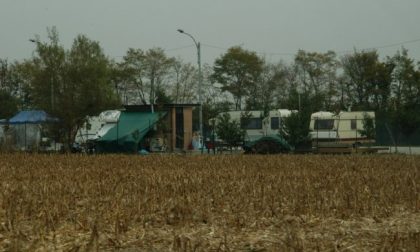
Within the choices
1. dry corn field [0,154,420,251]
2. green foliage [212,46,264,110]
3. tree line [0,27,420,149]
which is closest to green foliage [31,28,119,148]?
tree line [0,27,420,149]

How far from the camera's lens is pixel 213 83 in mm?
67562

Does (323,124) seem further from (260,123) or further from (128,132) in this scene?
(128,132)

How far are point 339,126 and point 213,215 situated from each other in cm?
3111

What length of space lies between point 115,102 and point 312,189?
1100 inches

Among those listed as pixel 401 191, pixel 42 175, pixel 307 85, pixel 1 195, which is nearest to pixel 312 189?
pixel 401 191

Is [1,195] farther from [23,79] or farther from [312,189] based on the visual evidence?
[23,79]

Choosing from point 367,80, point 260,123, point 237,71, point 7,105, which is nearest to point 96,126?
point 260,123

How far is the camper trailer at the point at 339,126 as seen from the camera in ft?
125

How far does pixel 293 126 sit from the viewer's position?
35.2 m

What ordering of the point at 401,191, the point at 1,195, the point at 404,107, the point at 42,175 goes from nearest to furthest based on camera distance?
the point at 1,195 → the point at 401,191 → the point at 42,175 → the point at 404,107

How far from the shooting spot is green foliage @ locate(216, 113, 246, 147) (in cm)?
3725

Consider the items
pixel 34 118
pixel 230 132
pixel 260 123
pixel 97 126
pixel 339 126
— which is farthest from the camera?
pixel 97 126

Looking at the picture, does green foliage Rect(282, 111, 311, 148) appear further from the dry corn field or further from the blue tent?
the dry corn field


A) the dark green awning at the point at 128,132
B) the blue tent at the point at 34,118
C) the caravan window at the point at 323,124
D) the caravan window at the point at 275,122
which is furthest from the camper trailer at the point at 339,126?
the blue tent at the point at 34,118
